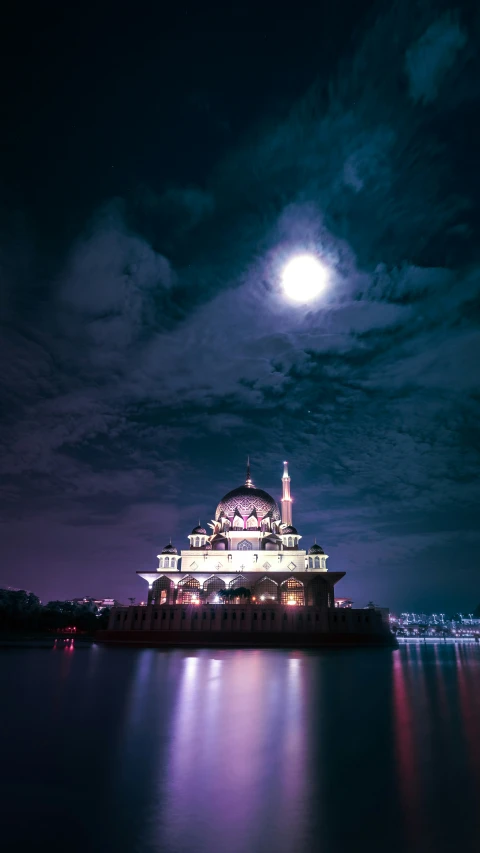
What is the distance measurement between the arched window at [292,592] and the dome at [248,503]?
334 inches

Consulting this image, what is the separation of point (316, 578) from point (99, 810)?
4191 cm

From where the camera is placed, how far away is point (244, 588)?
44.4 m

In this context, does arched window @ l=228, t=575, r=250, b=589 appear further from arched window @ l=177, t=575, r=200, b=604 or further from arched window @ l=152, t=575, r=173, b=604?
arched window @ l=152, t=575, r=173, b=604

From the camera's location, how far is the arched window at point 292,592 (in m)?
45.7

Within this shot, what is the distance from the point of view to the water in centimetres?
538

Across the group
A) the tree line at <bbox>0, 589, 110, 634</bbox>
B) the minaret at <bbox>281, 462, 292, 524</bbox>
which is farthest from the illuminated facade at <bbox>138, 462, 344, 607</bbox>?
the tree line at <bbox>0, 589, 110, 634</bbox>

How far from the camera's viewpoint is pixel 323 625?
38.8m

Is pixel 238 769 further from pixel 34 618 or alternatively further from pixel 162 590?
pixel 34 618

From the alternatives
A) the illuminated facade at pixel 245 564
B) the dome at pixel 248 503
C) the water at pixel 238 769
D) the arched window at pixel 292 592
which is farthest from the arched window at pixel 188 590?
the water at pixel 238 769

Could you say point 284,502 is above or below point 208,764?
above

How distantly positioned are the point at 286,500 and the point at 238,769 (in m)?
52.2

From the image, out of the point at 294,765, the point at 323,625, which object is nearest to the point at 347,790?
the point at 294,765

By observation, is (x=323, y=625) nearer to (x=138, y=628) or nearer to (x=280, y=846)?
(x=138, y=628)

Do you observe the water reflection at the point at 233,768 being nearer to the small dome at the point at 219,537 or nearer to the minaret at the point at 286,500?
the small dome at the point at 219,537
